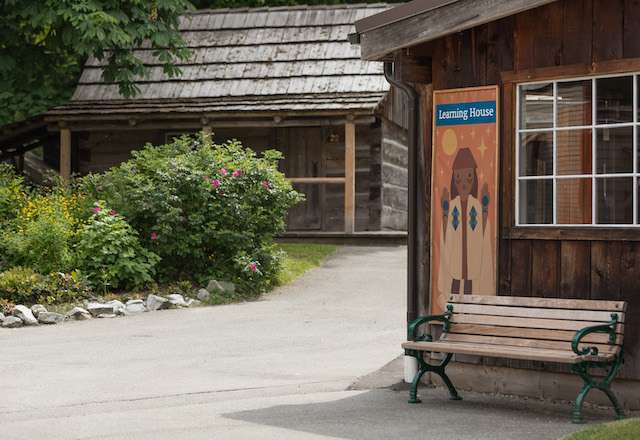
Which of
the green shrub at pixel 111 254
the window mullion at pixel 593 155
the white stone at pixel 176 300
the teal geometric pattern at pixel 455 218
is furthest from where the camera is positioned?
the green shrub at pixel 111 254

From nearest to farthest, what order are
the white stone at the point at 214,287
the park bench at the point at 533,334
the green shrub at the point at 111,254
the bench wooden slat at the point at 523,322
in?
the park bench at the point at 533,334, the bench wooden slat at the point at 523,322, the green shrub at the point at 111,254, the white stone at the point at 214,287

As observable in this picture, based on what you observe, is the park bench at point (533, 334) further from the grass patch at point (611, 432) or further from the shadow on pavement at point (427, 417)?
the grass patch at point (611, 432)

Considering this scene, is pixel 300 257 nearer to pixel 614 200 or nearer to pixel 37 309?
pixel 37 309

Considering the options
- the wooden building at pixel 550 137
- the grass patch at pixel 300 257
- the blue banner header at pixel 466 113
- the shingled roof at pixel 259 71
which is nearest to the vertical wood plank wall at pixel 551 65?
the wooden building at pixel 550 137

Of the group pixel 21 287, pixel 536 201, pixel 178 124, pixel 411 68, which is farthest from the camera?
pixel 178 124

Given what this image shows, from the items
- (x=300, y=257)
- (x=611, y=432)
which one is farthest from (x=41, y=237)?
(x=611, y=432)

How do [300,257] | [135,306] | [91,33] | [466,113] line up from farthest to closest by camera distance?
[91,33] → [300,257] → [135,306] → [466,113]

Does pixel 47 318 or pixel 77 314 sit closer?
pixel 47 318

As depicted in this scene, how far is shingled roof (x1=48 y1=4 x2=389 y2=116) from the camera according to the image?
2111 cm

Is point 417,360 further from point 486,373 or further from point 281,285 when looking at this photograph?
point 281,285

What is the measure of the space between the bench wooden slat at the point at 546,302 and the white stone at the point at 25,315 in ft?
20.5

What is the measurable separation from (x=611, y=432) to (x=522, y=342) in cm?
131

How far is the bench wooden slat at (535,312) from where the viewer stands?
699cm

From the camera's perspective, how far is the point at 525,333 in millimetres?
7371
